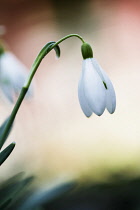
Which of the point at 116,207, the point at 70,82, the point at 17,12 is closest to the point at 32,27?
the point at 17,12

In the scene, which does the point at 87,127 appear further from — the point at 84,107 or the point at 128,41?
the point at 84,107

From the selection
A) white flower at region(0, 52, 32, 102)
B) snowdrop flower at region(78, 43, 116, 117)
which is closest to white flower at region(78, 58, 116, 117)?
snowdrop flower at region(78, 43, 116, 117)

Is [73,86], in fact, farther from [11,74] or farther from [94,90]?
[94,90]

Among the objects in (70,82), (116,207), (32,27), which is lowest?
(116,207)

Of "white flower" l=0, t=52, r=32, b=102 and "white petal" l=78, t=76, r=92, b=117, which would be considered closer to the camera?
"white petal" l=78, t=76, r=92, b=117

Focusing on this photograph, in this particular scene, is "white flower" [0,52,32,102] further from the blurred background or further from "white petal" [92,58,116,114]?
the blurred background

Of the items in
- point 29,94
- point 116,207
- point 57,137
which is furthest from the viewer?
point 57,137

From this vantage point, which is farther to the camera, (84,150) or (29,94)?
(84,150)

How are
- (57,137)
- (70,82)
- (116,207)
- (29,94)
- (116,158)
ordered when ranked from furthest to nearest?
1. (70,82)
2. (57,137)
3. (116,158)
4. (116,207)
5. (29,94)
